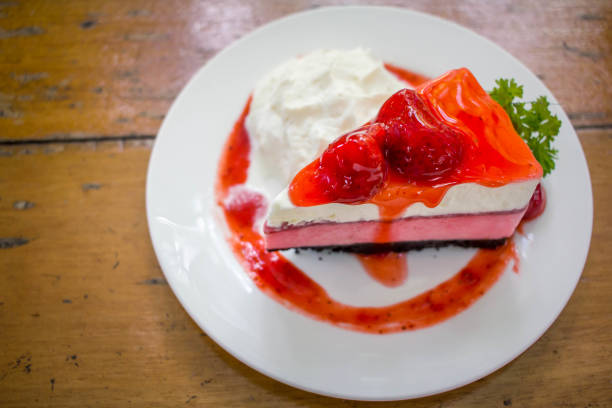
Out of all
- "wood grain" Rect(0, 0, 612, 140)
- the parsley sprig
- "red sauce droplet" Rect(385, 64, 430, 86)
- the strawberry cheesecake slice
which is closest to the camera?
the strawberry cheesecake slice

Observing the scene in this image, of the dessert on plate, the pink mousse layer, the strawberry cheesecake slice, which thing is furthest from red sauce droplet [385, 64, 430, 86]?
the pink mousse layer

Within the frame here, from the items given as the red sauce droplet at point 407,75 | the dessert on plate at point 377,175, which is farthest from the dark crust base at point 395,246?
the red sauce droplet at point 407,75

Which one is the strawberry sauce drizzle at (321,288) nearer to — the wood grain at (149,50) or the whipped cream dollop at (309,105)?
the whipped cream dollop at (309,105)

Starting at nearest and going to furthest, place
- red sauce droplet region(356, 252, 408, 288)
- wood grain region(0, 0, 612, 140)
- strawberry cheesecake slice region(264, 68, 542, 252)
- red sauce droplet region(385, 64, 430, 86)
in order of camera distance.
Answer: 1. strawberry cheesecake slice region(264, 68, 542, 252)
2. red sauce droplet region(356, 252, 408, 288)
3. red sauce droplet region(385, 64, 430, 86)
4. wood grain region(0, 0, 612, 140)

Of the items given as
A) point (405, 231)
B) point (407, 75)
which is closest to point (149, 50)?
point (407, 75)

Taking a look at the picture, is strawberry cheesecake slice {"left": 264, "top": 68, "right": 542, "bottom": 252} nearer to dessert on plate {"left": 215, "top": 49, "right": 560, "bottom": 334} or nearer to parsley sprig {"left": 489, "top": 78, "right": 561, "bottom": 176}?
dessert on plate {"left": 215, "top": 49, "right": 560, "bottom": 334}

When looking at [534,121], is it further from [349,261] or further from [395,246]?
[349,261]

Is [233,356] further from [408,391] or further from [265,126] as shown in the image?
[265,126]
